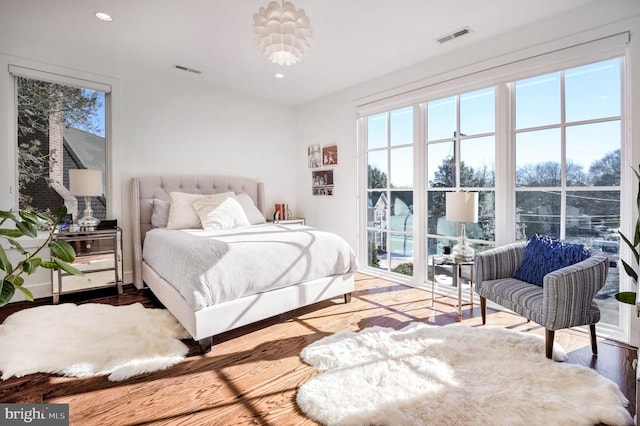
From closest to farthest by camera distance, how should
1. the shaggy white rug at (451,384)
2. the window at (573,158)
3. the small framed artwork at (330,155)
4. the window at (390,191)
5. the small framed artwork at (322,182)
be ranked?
the shaggy white rug at (451,384)
the window at (573,158)
the window at (390,191)
the small framed artwork at (330,155)
the small framed artwork at (322,182)

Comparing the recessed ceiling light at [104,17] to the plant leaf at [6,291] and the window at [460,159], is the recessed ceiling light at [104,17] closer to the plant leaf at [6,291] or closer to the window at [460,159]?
the plant leaf at [6,291]

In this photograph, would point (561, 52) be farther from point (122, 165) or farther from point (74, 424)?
point (122, 165)

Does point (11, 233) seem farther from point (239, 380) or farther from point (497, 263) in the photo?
point (497, 263)

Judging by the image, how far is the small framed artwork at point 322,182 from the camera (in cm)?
485

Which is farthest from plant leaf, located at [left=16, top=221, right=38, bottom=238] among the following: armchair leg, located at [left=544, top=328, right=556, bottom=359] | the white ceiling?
armchair leg, located at [left=544, top=328, right=556, bottom=359]

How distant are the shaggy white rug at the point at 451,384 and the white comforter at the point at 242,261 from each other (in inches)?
25.1

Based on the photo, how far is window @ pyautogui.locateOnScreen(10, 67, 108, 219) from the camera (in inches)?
132

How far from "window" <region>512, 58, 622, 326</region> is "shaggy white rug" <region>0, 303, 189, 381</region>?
124 inches

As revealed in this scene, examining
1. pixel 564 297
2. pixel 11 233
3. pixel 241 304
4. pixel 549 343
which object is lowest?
pixel 549 343

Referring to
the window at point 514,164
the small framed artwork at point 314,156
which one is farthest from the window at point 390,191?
the small framed artwork at point 314,156

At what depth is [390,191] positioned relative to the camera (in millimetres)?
4180

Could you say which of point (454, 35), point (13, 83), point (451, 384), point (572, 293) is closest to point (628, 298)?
point (572, 293)

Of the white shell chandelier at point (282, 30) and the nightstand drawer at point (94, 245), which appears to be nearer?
the white shell chandelier at point (282, 30)

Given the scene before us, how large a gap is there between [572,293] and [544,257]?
558 millimetres
